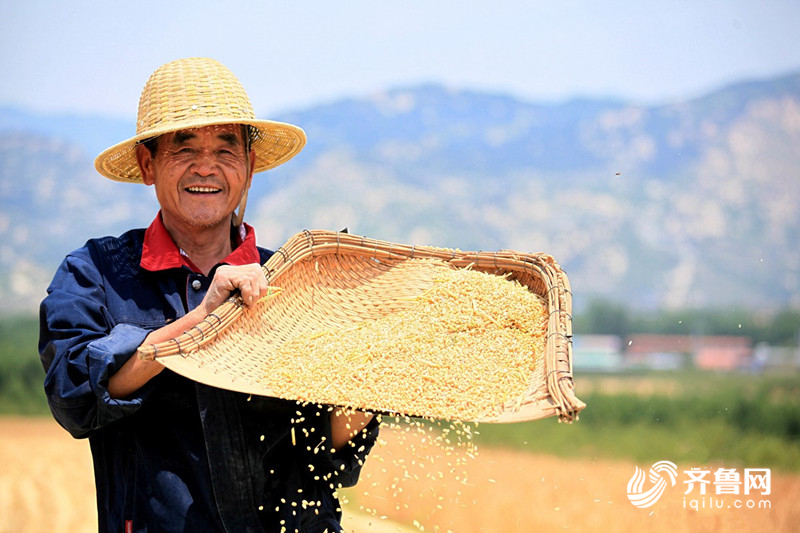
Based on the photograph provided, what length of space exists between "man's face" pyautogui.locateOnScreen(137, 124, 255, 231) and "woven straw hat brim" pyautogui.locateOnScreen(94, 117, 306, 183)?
4 centimetres

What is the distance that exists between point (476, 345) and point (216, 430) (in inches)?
26.9

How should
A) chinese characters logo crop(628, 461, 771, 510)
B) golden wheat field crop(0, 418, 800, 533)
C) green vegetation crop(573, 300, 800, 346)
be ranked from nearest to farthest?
chinese characters logo crop(628, 461, 771, 510) → golden wheat field crop(0, 418, 800, 533) → green vegetation crop(573, 300, 800, 346)

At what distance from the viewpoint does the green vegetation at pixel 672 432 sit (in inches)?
600

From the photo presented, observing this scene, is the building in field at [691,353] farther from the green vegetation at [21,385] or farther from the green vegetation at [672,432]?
the green vegetation at [21,385]

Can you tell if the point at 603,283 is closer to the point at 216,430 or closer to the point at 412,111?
the point at 412,111

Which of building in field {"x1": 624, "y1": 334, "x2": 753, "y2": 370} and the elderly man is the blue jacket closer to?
the elderly man

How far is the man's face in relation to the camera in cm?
206

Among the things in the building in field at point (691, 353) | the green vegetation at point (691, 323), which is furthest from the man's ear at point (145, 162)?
the green vegetation at point (691, 323)

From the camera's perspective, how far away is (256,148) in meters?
2.46

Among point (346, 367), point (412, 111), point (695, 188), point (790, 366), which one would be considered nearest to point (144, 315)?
point (346, 367)

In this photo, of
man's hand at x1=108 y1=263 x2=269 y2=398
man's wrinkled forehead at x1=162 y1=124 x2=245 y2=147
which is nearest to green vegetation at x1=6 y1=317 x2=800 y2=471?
man's wrinkled forehead at x1=162 y1=124 x2=245 y2=147

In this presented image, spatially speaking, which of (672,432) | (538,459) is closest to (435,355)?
(538,459)

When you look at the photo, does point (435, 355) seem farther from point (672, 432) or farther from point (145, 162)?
point (672, 432)

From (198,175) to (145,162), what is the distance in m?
0.21
